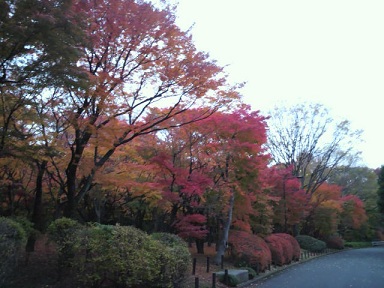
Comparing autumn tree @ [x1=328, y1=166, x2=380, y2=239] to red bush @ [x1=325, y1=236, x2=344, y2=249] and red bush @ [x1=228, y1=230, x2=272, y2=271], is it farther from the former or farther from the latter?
red bush @ [x1=228, y1=230, x2=272, y2=271]

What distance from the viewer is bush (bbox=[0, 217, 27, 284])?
8.06 m

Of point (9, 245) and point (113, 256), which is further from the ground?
point (9, 245)

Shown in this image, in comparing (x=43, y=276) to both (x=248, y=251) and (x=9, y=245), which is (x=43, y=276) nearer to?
(x=9, y=245)

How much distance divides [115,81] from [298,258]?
23.8 m

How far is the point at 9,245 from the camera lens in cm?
823

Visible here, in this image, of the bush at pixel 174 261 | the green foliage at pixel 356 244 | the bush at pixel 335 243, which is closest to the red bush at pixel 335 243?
the bush at pixel 335 243

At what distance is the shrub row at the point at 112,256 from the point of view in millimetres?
8750

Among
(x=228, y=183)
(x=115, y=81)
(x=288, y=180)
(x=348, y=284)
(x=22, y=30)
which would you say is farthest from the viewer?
(x=288, y=180)

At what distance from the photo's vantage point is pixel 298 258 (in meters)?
29.1

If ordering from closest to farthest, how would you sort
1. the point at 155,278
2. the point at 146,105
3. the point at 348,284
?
the point at 155,278 → the point at 146,105 → the point at 348,284

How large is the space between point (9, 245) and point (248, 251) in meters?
13.7

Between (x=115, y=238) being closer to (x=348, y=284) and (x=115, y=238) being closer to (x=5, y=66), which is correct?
(x=5, y=66)

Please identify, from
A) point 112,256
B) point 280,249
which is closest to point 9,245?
point 112,256

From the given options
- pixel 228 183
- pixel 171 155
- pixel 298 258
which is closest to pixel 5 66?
pixel 171 155
